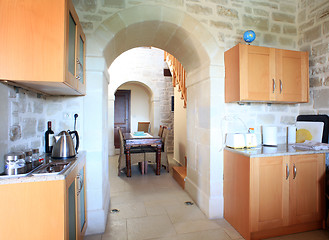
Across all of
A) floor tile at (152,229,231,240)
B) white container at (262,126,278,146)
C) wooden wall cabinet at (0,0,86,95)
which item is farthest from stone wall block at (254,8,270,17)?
floor tile at (152,229,231,240)

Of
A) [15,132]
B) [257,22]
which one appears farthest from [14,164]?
[257,22]

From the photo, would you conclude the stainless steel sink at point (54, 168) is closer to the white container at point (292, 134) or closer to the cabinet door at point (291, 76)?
the cabinet door at point (291, 76)

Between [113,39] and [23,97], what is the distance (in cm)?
117

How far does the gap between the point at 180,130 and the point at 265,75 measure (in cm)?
305

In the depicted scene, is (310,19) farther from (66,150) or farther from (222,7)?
(66,150)

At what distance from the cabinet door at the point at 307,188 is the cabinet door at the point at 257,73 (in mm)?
770

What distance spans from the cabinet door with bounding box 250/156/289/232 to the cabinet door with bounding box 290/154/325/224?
0.09 metres

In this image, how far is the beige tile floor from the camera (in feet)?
7.20

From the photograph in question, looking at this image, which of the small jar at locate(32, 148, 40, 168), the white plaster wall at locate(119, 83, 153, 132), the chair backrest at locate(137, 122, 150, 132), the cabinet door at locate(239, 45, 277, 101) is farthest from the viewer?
the white plaster wall at locate(119, 83, 153, 132)

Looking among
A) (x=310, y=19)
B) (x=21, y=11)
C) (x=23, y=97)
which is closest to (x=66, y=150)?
(x=23, y=97)

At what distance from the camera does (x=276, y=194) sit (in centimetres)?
215

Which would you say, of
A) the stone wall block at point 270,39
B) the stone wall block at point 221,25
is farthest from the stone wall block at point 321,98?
the stone wall block at point 221,25

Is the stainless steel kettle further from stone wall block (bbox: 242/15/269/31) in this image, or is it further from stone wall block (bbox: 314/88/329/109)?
stone wall block (bbox: 314/88/329/109)

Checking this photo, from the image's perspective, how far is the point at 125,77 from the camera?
22.2 ft
